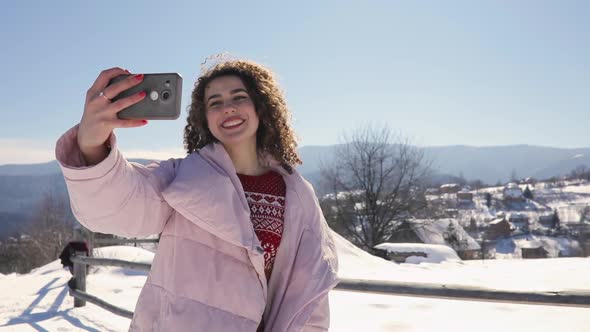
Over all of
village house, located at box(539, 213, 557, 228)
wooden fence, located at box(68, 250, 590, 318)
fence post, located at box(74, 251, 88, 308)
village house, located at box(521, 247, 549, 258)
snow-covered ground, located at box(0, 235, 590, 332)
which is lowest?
village house, located at box(539, 213, 557, 228)

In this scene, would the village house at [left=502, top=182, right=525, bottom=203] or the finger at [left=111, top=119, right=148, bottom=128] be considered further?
the village house at [left=502, top=182, right=525, bottom=203]

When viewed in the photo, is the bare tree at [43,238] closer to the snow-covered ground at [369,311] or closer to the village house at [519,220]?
the snow-covered ground at [369,311]

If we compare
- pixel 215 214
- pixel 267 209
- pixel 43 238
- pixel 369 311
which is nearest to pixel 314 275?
pixel 267 209

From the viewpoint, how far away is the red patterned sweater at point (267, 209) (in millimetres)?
1331

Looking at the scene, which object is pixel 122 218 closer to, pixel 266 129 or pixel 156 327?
pixel 156 327

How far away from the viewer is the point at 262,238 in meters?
1.33

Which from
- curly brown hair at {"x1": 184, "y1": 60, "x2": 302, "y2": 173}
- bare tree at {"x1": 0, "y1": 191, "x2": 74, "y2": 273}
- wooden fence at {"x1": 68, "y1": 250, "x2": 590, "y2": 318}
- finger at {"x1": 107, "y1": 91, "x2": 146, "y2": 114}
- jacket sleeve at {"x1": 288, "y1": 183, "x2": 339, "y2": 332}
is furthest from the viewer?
bare tree at {"x1": 0, "y1": 191, "x2": 74, "y2": 273}

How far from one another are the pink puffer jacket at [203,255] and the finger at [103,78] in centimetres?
17

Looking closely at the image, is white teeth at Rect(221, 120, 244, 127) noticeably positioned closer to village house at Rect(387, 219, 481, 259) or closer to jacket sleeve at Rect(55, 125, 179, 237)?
jacket sleeve at Rect(55, 125, 179, 237)

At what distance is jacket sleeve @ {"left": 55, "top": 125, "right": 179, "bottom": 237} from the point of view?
3.25 feet

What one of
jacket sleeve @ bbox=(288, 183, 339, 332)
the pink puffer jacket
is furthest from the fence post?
jacket sleeve @ bbox=(288, 183, 339, 332)

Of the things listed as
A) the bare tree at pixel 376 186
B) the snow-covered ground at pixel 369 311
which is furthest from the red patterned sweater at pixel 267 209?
the bare tree at pixel 376 186

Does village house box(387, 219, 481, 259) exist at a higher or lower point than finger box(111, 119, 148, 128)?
lower

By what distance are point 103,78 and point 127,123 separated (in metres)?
0.12
